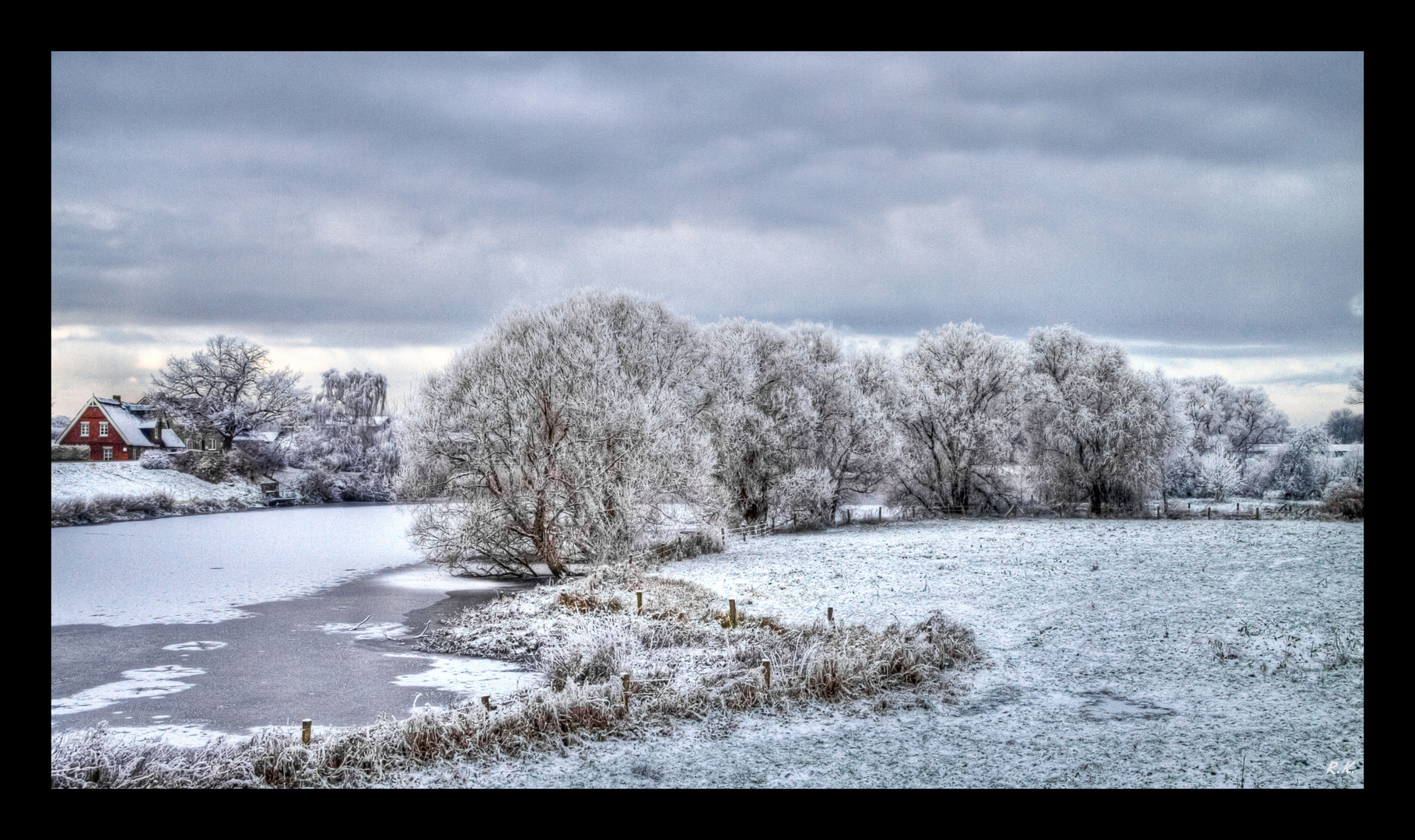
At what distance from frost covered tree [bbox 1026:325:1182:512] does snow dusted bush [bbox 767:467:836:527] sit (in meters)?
9.82

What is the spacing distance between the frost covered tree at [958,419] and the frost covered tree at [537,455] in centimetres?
1676

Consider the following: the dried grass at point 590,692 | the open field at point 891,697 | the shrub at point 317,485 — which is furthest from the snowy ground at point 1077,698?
the shrub at point 317,485

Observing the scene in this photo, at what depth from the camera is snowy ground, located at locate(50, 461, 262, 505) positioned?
35.7 meters

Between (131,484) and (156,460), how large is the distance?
3.55 metres

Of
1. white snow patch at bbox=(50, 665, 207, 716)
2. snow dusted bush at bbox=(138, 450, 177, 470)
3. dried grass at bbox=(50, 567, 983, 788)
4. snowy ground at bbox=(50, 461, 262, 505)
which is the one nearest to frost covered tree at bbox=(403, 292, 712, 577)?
dried grass at bbox=(50, 567, 983, 788)

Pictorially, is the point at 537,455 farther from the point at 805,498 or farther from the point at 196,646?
the point at 805,498

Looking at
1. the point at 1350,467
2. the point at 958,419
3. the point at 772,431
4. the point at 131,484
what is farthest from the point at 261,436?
the point at 1350,467

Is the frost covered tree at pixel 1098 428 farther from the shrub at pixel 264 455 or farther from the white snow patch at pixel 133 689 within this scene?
the shrub at pixel 264 455

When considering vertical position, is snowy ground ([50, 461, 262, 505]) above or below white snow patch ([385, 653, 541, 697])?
above

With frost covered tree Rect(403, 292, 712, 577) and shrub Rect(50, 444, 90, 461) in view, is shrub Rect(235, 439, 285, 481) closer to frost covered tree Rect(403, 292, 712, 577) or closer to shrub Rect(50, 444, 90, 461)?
shrub Rect(50, 444, 90, 461)
